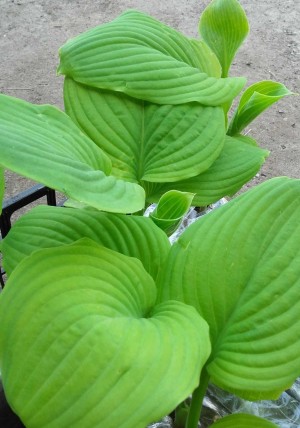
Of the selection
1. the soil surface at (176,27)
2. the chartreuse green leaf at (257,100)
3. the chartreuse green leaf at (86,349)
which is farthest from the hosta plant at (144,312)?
the soil surface at (176,27)

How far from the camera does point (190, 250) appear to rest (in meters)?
0.53

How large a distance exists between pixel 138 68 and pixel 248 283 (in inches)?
11.5

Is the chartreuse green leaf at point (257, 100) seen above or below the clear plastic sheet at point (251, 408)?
above

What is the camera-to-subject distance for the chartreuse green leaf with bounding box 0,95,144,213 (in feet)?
1.42

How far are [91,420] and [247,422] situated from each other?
0.78ft

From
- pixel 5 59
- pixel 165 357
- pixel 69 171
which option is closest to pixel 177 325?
pixel 165 357

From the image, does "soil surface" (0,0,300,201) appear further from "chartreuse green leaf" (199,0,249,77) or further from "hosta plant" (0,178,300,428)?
"hosta plant" (0,178,300,428)

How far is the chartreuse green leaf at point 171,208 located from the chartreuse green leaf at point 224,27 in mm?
286

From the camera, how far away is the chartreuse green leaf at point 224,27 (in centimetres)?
77

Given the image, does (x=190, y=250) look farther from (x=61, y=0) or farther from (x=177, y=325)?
(x=61, y=0)

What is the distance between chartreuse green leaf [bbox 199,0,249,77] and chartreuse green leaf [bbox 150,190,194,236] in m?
0.29

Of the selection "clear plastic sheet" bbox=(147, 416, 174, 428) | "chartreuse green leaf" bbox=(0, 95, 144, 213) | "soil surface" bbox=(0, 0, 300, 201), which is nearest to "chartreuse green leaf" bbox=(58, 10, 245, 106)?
"chartreuse green leaf" bbox=(0, 95, 144, 213)

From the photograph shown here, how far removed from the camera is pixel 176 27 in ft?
5.98

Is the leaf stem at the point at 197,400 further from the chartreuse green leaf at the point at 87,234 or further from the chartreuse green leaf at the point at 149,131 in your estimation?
the chartreuse green leaf at the point at 149,131
